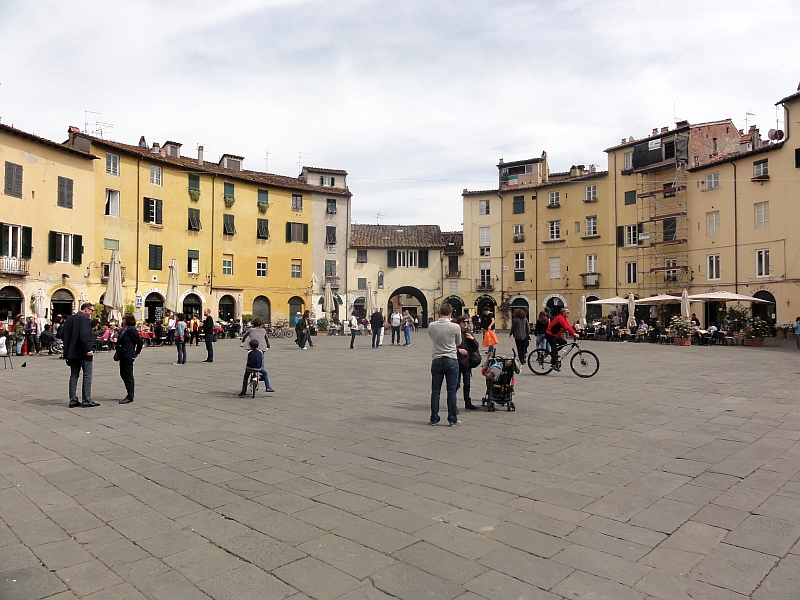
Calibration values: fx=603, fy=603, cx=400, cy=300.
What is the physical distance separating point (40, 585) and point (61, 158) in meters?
33.4

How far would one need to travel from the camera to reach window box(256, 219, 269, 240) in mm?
44394

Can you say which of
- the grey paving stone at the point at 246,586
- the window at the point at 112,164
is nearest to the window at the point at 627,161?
the window at the point at 112,164

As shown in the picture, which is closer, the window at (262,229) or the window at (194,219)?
the window at (194,219)

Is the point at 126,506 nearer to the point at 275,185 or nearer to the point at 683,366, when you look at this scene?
the point at 683,366

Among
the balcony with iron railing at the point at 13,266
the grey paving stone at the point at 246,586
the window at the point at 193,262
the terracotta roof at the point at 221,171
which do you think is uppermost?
the terracotta roof at the point at 221,171

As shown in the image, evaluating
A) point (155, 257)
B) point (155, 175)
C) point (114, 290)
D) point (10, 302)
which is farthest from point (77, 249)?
point (114, 290)

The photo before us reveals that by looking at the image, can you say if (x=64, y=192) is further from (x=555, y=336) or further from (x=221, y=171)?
(x=555, y=336)

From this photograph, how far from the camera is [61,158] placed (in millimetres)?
31516

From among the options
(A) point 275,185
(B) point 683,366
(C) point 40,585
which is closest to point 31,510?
(C) point 40,585

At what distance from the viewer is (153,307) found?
37.2 meters

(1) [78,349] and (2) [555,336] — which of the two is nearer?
(1) [78,349]

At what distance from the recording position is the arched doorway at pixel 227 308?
42.0m

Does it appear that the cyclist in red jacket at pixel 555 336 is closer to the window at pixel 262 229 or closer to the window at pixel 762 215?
the window at pixel 762 215

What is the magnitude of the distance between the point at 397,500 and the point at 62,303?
31.7 meters
